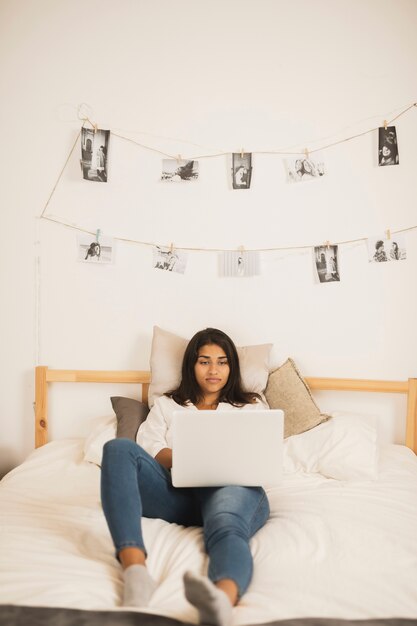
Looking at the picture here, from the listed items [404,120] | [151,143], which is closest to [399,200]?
[404,120]

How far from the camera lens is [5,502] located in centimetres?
159

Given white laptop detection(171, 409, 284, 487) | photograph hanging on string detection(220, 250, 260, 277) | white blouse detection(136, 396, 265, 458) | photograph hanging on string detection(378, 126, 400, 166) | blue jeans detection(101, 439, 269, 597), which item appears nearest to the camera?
blue jeans detection(101, 439, 269, 597)

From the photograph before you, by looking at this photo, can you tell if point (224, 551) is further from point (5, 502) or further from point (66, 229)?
point (66, 229)

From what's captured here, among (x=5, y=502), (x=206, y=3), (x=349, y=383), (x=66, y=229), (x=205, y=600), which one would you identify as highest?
(x=206, y=3)

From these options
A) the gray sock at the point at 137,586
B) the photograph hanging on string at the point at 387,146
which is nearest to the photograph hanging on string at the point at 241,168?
the photograph hanging on string at the point at 387,146

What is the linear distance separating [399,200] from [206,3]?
3.88ft

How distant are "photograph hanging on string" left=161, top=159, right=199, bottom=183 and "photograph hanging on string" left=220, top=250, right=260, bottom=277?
1.21 feet

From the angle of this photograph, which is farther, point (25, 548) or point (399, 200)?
point (399, 200)

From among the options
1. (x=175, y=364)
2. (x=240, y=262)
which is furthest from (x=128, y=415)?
(x=240, y=262)

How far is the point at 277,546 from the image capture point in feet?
4.20

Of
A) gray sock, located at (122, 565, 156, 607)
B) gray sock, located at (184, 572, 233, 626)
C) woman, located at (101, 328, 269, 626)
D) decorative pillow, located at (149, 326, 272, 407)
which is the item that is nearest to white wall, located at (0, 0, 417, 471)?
decorative pillow, located at (149, 326, 272, 407)

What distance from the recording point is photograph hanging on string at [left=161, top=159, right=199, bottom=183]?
222cm

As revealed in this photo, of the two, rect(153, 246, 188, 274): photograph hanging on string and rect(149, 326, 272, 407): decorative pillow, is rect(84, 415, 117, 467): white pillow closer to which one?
rect(149, 326, 272, 407): decorative pillow

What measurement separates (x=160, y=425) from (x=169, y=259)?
2.54 ft
